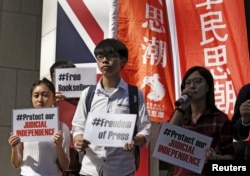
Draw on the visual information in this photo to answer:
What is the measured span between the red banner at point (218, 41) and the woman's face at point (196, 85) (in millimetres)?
1915

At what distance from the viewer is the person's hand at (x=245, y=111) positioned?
350 centimetres

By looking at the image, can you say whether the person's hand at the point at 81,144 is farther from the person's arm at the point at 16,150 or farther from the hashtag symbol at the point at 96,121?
the person's arm at the point at 16,150

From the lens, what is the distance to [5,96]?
23.3 feet

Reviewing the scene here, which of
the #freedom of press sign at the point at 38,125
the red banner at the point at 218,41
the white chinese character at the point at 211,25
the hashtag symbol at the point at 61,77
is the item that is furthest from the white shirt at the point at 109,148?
the white chinese character at the point at 211,25

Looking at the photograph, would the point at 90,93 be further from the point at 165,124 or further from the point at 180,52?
the point at 180,52

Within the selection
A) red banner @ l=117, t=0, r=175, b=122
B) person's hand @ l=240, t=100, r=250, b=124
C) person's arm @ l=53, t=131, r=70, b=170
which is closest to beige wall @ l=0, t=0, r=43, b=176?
red banner @ l=117, t=0, r=175, b=122

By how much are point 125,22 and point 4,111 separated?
244 cm

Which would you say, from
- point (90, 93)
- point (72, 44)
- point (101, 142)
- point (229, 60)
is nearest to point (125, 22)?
point (72, 44)

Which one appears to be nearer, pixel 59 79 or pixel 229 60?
pixel 59 79

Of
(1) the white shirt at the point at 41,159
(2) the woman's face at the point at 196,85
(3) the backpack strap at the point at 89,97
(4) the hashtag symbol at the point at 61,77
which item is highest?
(4) the hashtag symbol at the point at 61,77

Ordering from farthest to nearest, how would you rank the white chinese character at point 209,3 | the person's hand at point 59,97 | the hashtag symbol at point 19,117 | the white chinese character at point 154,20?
the white chinese character at point 209,3 < the white chinese character at point 154,20 < the person's hand at point 59,97 < the hashtag symbol at point 19,117

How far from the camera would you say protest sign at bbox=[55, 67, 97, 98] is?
4.40 meters

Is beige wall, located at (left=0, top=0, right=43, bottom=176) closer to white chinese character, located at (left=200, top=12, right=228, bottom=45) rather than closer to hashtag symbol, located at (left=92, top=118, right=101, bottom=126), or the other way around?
white chinese character, located at (left=200, top=12, right=228, bottom=45)

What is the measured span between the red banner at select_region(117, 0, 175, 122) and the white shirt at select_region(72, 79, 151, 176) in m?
1.83
